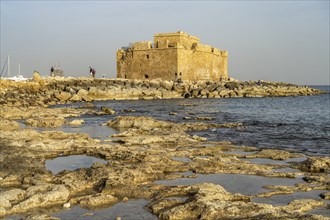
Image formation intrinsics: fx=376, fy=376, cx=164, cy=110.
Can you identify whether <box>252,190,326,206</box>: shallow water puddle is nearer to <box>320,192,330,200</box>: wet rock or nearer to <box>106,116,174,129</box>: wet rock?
<box>320,192,330,200</box>: wet rock

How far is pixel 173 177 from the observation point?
680 cm

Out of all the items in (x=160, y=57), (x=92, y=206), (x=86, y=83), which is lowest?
(x=92, y=206)

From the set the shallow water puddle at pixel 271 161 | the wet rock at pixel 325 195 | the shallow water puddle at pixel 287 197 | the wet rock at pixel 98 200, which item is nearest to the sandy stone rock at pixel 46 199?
the wet rock at pixel 98 200

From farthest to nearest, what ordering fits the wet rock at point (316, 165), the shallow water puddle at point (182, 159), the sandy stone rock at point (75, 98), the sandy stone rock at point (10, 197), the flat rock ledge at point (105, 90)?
the sandy stone rock at point (75, 98) < the flat rock ledge at point (105, 90) < the shallow water puddle at point (182, 159) < the wet rock at point (316, 165) < the sandy stone rock at point (10, 197)

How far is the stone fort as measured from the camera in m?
49.7

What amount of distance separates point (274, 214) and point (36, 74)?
39.6 meters

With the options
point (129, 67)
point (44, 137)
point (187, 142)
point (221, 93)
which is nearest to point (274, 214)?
point (187, 142)

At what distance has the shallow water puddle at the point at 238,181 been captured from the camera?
20.1 ft

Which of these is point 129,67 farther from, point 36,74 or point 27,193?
point 27,193

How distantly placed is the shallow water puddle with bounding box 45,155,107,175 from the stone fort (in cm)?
4098

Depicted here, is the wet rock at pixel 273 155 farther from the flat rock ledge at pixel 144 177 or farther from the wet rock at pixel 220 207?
the wet rock at pixel 220 207

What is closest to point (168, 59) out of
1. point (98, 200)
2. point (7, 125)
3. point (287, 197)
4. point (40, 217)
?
point (7, 125)

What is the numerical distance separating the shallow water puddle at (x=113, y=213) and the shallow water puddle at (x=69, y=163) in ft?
7.95

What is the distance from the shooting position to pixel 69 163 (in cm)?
804
